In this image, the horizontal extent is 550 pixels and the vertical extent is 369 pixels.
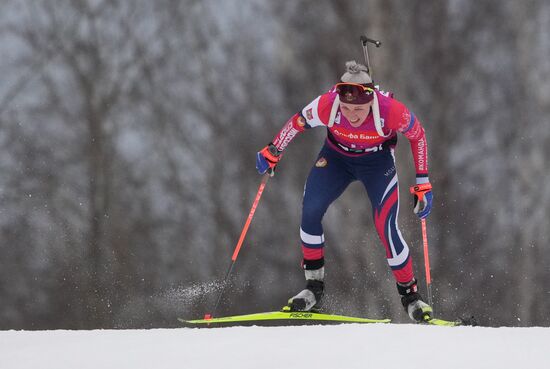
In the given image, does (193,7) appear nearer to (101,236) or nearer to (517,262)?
(101,236)

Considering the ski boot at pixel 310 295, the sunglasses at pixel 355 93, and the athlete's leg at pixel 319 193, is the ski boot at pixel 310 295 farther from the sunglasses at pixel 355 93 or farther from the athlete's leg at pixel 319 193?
the sunglasses at pixel 355 93

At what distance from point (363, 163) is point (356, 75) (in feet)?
2.63

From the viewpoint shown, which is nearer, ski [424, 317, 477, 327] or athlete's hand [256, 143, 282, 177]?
ski [424, 317, 477, 327]

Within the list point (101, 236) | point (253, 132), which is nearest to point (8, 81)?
point (101, 236)

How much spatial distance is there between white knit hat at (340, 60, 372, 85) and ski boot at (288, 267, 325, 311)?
1.64m

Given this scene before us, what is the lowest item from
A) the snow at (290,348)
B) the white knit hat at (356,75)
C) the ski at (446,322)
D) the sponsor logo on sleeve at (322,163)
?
the ski at (446,322)

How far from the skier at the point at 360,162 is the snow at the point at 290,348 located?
1.55 metres

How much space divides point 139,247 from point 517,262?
8398mm

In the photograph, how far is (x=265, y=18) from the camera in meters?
18.5

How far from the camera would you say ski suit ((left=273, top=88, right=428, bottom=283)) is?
6.19m

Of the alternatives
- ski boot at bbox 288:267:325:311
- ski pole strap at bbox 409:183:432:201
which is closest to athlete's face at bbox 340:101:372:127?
ski pole strap at bbox 409:183:432:201

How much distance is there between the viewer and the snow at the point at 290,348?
4137 millimetres

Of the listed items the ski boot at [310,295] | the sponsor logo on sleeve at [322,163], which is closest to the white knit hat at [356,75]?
the sponsor logo on sleeve at [322,163]

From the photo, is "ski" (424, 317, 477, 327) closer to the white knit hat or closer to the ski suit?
the ski suit
